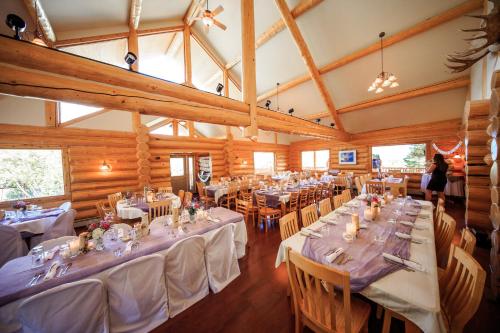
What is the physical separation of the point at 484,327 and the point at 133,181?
1002 cm

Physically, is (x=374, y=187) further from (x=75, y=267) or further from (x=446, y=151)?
(x=75, y=267)

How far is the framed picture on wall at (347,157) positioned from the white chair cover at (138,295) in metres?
12.8

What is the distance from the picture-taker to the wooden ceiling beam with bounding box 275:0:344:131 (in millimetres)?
5780

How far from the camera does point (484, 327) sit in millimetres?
2287

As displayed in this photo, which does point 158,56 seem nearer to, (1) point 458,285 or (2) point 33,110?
(2) point 33,110

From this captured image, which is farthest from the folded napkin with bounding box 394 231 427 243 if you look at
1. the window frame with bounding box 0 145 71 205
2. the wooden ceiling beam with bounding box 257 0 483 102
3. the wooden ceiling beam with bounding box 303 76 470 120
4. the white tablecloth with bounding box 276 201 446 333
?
the window frame with bounding box 0 145 71 205

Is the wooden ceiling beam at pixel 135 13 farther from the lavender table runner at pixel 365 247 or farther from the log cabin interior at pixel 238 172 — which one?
the lavender table runner at pixel 365 247

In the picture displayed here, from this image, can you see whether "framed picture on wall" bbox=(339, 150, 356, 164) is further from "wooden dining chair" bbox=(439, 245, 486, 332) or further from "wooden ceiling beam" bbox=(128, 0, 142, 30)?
"wooden ceiling beam" bbox=(128, 0, 142, 30)

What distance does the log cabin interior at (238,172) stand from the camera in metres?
1.90

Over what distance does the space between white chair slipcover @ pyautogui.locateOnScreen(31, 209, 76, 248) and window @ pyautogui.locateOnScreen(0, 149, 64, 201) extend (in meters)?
2.69

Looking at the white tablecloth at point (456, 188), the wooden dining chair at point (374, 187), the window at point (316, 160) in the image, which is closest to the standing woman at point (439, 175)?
the white tablecloth at point (456, 188)

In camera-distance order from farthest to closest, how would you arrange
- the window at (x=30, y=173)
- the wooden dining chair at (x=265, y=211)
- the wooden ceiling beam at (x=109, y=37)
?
the window at (x=30, y=173) < the wooden dining chair at (x=265, y=211) < the wooden ceiling beam at (x=109, y=37)

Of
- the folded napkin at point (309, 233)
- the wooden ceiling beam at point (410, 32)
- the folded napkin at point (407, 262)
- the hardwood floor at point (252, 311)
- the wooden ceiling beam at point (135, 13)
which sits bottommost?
the hardwood floor at point (252, 311)

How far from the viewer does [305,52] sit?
6.77m
